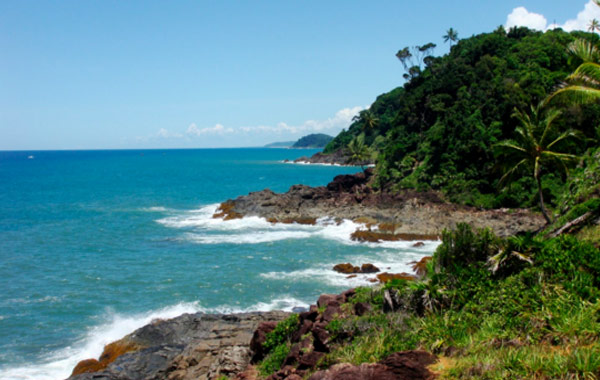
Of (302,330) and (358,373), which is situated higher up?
(358,373)

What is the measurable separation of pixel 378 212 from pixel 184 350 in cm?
3108

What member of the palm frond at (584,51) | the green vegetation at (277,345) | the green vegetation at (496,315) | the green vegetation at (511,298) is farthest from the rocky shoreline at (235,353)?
the palm frond at (584,51)

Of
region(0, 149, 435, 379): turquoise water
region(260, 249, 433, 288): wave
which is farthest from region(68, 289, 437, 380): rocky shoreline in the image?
region(260, 249, 433, 288): wave

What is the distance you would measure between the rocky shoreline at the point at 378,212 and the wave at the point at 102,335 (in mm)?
16262

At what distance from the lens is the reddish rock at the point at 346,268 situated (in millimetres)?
27844

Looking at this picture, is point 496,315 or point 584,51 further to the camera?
point 584,51

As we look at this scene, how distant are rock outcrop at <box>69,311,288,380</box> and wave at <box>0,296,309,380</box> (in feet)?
3.13

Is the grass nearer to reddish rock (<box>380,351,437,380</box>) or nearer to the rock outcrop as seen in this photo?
reddish rock (<box>380,351,437,380</box>)

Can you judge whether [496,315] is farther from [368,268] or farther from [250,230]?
[250,230]

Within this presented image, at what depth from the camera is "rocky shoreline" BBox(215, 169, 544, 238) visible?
3750 cm

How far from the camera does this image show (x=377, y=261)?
100ft

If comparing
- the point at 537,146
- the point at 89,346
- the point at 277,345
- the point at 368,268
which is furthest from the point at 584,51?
the point at 89,346

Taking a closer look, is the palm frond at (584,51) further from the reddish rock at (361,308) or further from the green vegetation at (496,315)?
the reddish rock at (361,308)

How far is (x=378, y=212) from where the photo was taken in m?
44.1
